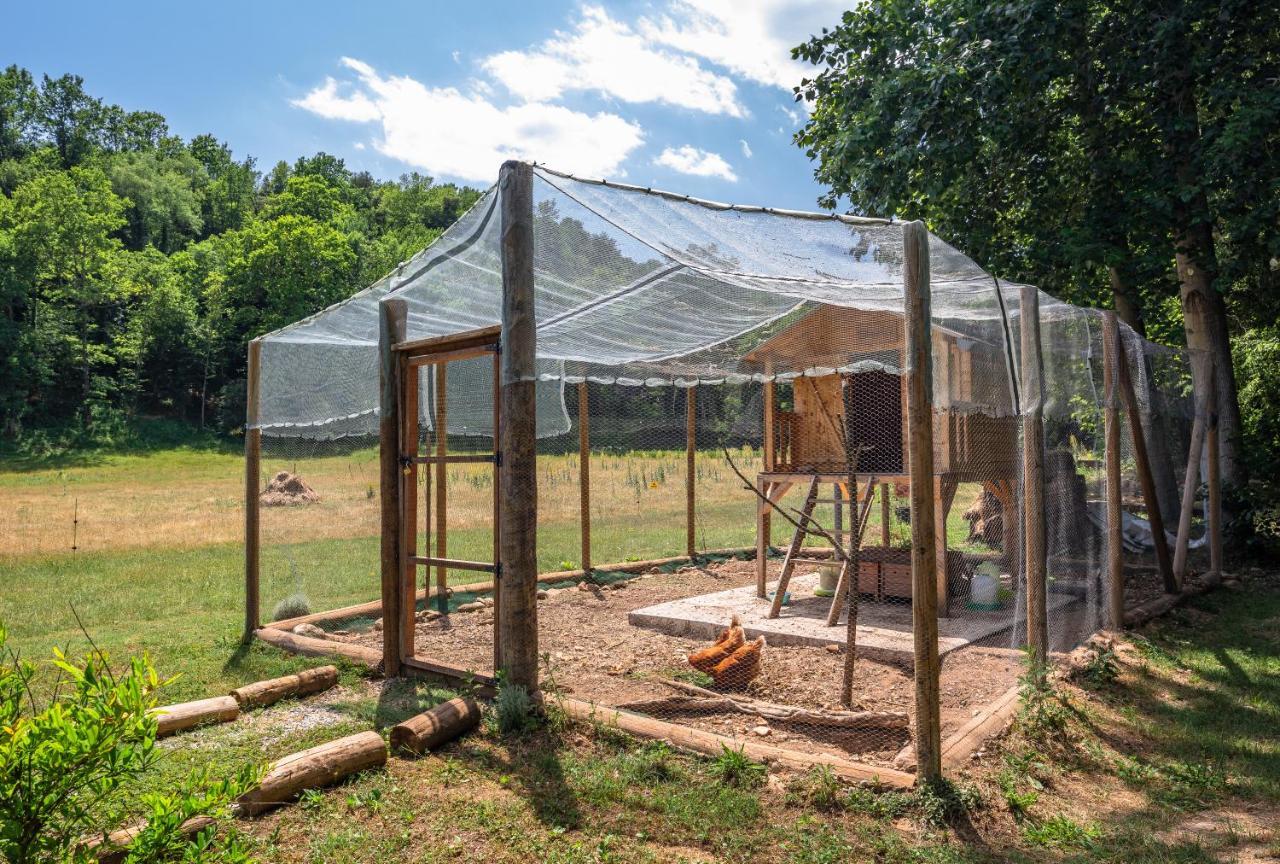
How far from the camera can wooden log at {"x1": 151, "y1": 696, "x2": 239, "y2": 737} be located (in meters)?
4.21

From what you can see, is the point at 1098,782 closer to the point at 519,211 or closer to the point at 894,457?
the point at 894,457

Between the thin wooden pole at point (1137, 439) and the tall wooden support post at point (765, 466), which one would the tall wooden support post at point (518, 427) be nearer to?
the tall wooden support post at point (765, 466)

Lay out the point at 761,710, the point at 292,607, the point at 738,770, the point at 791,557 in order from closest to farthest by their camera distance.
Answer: the point at 738,770
the point at 761,710
the point at 791,557
the point at 292,607

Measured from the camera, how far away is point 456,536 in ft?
28.5

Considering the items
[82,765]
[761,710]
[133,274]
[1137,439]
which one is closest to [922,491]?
[761,710]

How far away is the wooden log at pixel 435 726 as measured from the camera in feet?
13.0

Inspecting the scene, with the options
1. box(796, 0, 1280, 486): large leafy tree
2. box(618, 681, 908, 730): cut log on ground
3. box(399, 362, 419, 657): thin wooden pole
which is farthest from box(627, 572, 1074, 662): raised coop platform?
box(796, 0, 1280, 486): large leafy tree

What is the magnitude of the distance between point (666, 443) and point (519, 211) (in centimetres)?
467

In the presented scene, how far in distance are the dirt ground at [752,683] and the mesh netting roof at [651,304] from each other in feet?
5.08

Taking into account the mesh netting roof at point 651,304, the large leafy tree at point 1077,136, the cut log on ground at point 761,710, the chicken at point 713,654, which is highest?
the large leafy tree at point 1077,136

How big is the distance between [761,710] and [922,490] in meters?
1.60

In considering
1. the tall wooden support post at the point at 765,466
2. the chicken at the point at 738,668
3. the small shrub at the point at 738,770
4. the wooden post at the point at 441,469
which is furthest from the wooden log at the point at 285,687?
the tall wooden support post at the point at 765,466

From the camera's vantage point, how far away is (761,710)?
4.45 m

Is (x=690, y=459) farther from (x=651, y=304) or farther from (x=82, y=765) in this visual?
(x=82, y=765)
